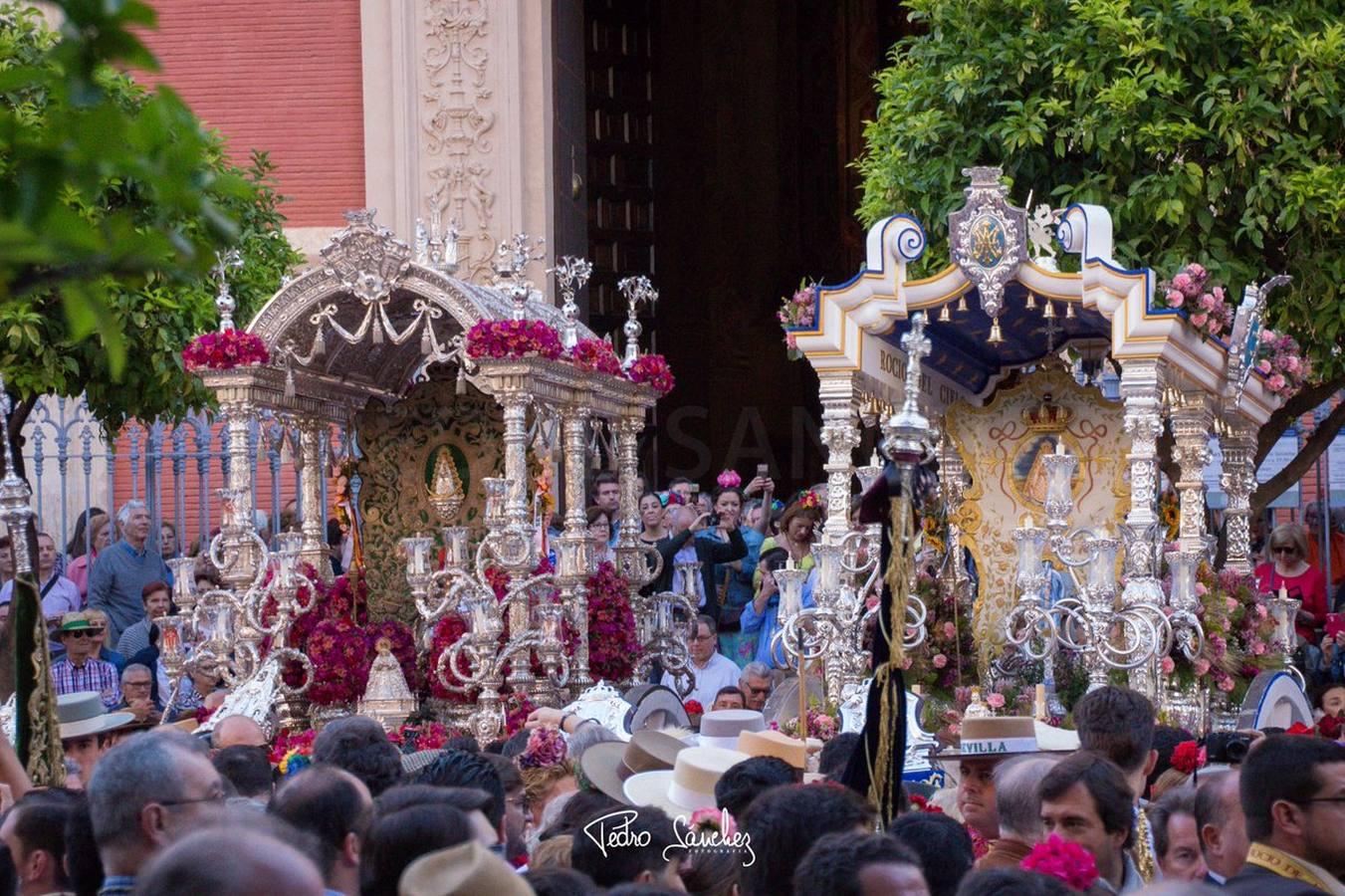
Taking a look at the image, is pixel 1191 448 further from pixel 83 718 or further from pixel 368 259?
pixel 83 718

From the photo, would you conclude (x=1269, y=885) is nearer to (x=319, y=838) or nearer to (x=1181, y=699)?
(x=319, y=838)

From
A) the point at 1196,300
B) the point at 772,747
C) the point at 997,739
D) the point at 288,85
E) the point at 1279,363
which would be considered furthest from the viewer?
the point at 288,85

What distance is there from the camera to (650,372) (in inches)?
615

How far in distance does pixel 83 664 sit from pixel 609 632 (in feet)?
10.8

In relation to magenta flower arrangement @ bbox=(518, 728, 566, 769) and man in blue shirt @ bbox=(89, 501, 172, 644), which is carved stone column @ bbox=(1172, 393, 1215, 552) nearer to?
magenta flower arrangement @ bbox=(518, 728, 566, 769)

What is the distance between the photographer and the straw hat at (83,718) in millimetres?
9125

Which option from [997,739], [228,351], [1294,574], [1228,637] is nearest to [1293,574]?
[1294,574]

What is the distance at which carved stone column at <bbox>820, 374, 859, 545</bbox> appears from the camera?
12812mm

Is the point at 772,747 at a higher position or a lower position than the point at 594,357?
lower

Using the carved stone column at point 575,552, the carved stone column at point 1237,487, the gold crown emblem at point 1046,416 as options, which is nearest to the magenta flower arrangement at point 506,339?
the carved stone column at point 575,552

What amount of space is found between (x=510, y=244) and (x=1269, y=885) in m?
14.3

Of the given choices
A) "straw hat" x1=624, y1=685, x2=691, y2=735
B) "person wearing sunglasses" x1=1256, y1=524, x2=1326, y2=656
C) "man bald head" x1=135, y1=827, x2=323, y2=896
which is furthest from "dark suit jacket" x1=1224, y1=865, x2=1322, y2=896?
"person wearing sunglasses" x1=1256, y1=524, x2=1326, y2=656

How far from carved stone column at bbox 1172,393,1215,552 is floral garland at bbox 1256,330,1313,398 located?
33.3 inches

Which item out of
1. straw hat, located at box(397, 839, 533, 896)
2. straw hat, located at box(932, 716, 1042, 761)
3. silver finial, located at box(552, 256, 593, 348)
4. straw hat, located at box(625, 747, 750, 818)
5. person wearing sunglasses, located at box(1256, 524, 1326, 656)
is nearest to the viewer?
straw hat, located at box(397, 839, 533, 896)
